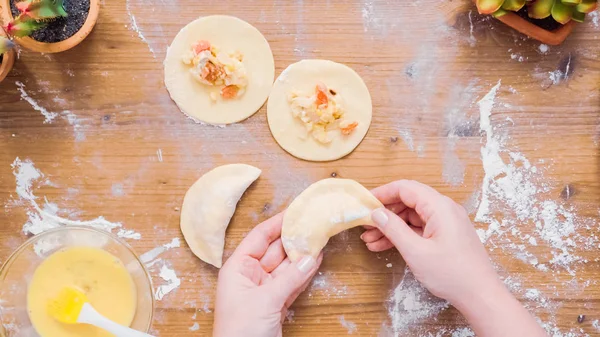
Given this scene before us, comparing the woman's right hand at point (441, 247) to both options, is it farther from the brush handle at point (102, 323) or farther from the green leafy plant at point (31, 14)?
the green leafy plant at point (31, 14)

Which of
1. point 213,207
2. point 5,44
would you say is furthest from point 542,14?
point 5,44

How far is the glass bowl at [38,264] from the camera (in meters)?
1.45

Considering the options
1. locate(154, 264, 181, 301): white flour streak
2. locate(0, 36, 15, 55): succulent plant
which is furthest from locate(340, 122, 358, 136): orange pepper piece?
locate(0, 36, 15, 55): succulent plant

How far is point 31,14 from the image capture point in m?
1.36

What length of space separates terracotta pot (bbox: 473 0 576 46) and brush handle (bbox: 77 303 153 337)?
1223mm

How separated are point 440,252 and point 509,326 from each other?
242 mm

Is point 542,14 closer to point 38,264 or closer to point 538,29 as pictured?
point 538,29

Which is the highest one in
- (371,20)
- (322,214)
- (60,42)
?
(371,20)

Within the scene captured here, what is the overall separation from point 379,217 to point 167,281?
2.00 ft

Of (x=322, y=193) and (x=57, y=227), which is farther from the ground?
(x=322, y=193)

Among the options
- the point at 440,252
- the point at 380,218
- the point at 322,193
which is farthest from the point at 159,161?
the point at 440,252

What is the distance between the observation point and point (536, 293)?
63.9 inches

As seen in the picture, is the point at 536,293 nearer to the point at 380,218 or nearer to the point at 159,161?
the point at 380,218

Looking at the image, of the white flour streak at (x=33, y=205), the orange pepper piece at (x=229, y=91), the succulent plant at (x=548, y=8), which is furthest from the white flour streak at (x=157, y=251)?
the succulent plant at (x=548, y=8)
